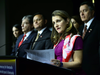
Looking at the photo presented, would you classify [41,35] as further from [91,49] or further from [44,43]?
[91,49]

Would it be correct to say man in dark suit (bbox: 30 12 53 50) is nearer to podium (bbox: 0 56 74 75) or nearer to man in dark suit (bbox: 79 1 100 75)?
→ man in dark suit (bbox: 79 1 100 75)

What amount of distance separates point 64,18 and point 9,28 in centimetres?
390

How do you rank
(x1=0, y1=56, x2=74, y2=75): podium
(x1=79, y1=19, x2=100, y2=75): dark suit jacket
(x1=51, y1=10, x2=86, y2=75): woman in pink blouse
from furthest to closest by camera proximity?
(x1=79, y1=19, x2=100, y2=75): dark suit jacket → (x1=51, y1=10, x2=86, y2=75): woman in pink blouse → (x1=0, y1=56, x2=74, y2=75): podium

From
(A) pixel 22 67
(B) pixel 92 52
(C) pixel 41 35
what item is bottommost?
(B) pixel 92 52

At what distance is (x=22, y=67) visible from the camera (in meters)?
0.74

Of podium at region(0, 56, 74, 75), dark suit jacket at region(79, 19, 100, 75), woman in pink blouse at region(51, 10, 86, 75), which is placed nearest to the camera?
podium at region(0, 56, 74, 75)

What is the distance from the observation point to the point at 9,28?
16.6 ft

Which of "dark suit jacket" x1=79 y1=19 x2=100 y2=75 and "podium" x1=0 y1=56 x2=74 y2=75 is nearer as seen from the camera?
"podium" x1=0 y1=56 x2=74 y2=75

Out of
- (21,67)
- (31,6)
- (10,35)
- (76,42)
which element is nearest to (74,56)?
(76,42)

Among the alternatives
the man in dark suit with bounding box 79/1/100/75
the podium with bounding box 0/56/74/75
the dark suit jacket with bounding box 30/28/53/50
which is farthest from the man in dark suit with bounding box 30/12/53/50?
the podium with bounding box 0/56/74/75

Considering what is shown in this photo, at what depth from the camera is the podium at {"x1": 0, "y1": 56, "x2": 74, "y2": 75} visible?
28.9 inches

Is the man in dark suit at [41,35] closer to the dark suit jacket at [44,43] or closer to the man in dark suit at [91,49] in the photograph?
the dark suit jacket at [44,43]

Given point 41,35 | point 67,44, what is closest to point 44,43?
point 41,35

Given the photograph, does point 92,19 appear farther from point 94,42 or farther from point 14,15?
point 14,15
